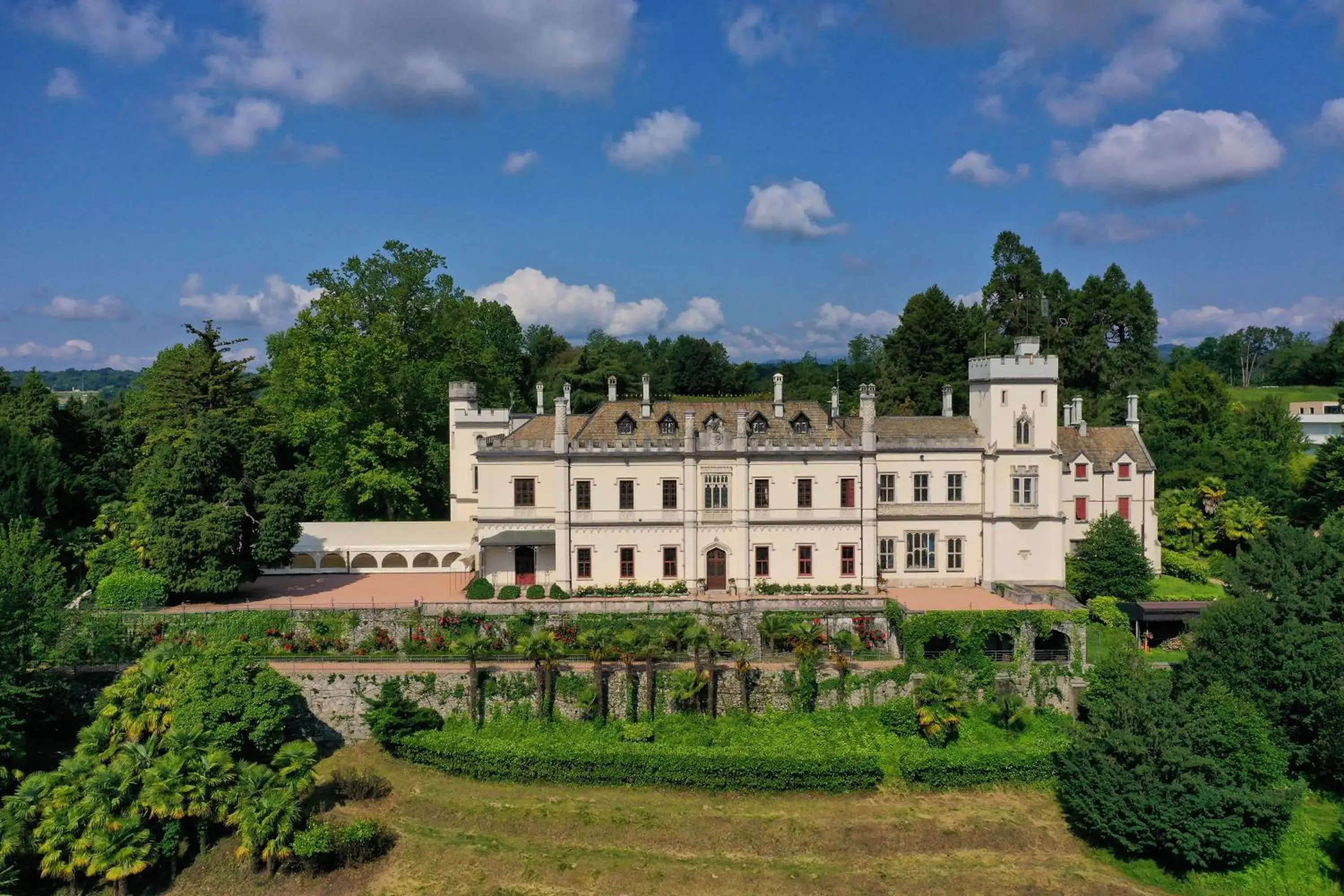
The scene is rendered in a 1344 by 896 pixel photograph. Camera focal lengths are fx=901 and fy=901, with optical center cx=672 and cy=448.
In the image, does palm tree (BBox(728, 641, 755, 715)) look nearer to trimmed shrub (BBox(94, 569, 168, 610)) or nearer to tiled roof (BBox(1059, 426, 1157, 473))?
tiled roof (BBox(1059, 426, 1157, 473))

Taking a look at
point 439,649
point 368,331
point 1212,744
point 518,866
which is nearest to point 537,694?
point 439,649

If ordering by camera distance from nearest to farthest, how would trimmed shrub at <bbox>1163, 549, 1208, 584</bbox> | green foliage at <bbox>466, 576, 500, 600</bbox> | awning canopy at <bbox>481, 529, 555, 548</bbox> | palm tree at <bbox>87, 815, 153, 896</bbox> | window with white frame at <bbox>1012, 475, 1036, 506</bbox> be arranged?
palm tree at <bbox>87, 815, 153, 896</bbox> < green foliage at <bbox>466, 576, 500, 600</bbox> < awning canopy at <bbox>481, 529, 555, 548</bbox> < window with white frame at <bbox>1012, 475, 1036, 506</bbox> < trimmed shrub at <bbox>1163, 549, 1208, 584</bbox>

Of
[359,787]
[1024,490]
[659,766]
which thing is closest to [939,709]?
[659,766]

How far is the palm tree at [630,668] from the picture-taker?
2656 centimetres

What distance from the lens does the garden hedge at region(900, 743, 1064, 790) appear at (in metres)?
24.3

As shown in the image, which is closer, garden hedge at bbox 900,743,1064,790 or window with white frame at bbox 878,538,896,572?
garden hedge at bbox 900,743,1064,790

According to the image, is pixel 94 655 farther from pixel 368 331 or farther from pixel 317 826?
pixel 368 331

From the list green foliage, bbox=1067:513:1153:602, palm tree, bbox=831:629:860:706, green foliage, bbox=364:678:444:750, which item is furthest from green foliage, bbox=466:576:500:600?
green foliage, bbox=1067:513:1153:602

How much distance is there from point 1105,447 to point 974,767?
18453mm

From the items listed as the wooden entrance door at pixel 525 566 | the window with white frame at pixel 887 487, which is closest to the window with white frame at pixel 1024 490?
the window with white frame at pixel 887 487

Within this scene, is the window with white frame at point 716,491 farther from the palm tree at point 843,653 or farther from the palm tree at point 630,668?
the palm tree at point 630,668

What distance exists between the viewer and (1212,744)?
2225 cm

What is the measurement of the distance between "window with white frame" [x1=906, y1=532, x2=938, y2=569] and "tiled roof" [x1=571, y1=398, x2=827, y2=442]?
17.9ft

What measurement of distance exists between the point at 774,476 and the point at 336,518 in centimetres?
A: 2133
